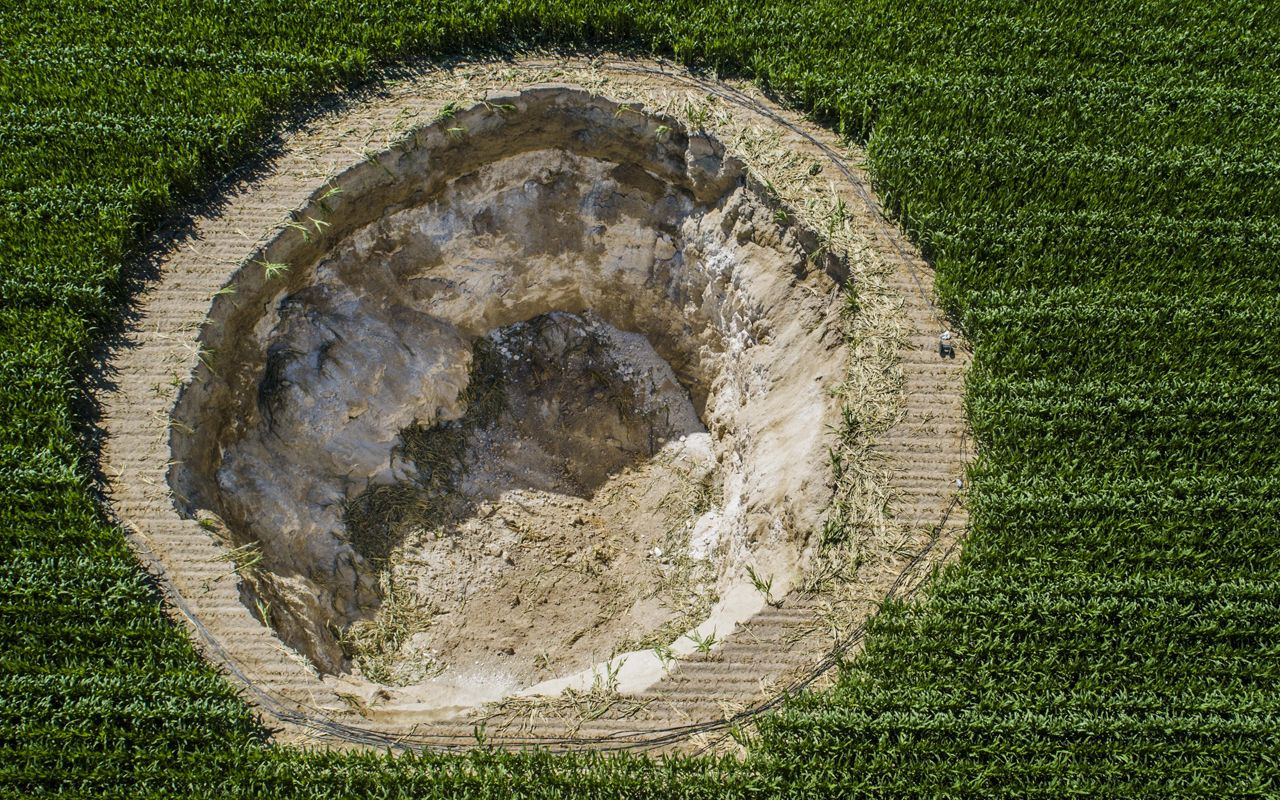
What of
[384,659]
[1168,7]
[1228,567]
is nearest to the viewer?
[1228,567]

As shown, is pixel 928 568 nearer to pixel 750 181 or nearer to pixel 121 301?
pixel 750 181

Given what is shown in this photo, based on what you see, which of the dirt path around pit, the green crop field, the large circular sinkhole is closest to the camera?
the green crop field

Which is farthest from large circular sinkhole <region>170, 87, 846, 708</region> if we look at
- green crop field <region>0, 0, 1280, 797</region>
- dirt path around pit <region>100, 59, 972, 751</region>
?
green crop field <region>0, 0, 1280, 797</region>

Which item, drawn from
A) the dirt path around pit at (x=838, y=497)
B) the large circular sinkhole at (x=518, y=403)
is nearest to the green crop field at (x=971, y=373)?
the dirt path around pit at (x=838, y=497)

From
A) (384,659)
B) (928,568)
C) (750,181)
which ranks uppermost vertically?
(750,181)

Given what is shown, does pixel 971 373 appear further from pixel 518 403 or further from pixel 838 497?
pixel 518 403

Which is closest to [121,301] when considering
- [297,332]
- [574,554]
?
[297,332]

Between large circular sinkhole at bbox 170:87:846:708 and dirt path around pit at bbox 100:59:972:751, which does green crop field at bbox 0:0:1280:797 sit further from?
large circular sinkhole at bbox 170:87:846:708
